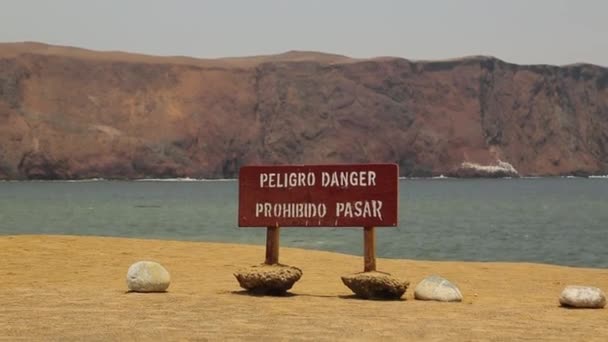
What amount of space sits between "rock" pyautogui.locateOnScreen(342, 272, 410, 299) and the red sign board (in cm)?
65

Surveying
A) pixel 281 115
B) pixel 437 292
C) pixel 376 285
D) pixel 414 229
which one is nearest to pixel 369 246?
pixel 376 285

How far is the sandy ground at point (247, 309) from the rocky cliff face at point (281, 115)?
131 meters

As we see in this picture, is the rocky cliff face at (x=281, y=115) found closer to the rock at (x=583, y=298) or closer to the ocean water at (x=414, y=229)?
the ocean water at (x=414, y=229)

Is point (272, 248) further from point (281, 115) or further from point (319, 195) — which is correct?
point (281, 115)

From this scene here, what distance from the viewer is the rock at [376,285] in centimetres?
1356

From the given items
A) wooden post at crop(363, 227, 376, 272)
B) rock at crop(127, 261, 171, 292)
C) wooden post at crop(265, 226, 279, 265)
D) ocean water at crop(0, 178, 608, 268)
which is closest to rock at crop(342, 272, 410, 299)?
wooden post at crop(363, 227, 376, 272)

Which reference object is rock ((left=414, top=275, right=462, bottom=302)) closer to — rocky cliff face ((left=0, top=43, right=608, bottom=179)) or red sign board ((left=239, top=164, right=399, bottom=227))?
red sign board ((left=239, top=164, right=399, bottom=227))

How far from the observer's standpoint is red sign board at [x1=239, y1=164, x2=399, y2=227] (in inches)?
541

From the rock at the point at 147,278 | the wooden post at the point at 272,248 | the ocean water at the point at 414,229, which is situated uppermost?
the wooden post at the point at 272,248

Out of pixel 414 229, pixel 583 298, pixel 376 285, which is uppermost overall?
pixel 376 285

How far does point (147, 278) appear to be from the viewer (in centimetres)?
1370

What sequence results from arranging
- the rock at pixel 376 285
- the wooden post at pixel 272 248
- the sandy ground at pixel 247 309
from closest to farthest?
the sandy ground at pixel 247 309, the rock at pixel 376 285, the wooden post at pixel 272 248

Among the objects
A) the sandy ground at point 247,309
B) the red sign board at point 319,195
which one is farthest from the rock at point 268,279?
the red sign board at point 319,195

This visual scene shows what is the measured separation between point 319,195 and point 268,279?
4.20 feet
